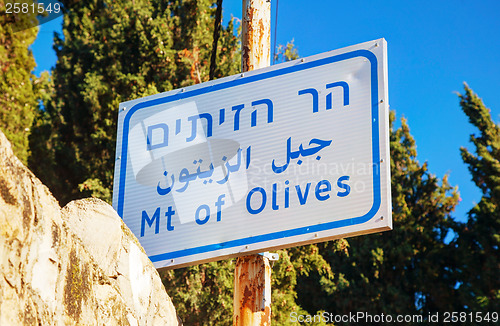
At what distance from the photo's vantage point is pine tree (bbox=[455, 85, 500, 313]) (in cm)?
1709

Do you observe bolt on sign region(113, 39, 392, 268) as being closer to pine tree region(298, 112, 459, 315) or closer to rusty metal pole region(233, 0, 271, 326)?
rusty metal pole region(233, 0, 271, 326)

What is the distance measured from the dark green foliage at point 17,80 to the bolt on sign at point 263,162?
1234cm

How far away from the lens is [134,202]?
461 centimetres

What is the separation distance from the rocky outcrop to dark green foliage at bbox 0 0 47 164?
13.0 metres

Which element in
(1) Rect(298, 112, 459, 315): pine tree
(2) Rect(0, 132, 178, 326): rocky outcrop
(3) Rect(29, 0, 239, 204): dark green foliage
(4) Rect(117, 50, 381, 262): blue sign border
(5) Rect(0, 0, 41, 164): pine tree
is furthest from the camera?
(1) Rect(298, 112, 459, 315): pine tree

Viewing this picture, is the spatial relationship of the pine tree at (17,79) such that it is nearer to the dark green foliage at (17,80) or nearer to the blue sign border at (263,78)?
the dark green foliage at (17,80)

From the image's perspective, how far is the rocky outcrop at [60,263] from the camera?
2.69 meters

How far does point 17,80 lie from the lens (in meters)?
18.3

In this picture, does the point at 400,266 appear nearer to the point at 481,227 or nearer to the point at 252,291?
the point at 481,227

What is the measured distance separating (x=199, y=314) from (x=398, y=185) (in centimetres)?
952

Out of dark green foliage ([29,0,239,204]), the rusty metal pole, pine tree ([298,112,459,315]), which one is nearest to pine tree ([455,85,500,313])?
pine tree ([298,112,459,315])

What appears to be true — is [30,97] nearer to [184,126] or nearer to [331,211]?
[184,126]

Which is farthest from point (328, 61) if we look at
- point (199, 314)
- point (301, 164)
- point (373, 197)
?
point (199, 314)

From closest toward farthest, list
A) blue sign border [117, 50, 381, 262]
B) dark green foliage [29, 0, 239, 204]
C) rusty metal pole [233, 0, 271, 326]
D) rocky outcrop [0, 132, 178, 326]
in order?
rocky outcrop [0, 132, 178, 326]
blue sign border [117, 50, 381, 262]
rusty metal pole [233, 0, 271, 326]
dark green foliage [29, 0, 239, 204]
